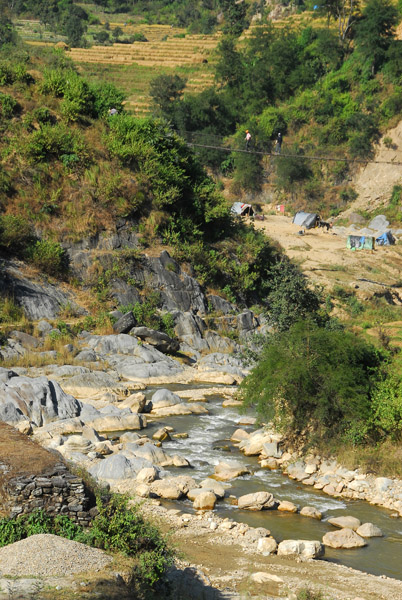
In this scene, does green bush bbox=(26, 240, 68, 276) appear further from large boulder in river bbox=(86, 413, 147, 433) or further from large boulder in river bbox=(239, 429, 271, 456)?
large boulder in river bbox=(239, 429, 271, 456)

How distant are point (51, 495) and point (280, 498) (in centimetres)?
518

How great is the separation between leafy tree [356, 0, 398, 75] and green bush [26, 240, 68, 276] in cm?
3242

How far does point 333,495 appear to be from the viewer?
13039mm

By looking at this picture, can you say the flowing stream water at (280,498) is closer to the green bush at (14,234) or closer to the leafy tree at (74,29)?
the green bush at (14,234)

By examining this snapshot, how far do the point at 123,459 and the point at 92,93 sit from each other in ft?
73.9

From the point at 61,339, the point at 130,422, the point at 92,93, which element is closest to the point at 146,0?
the point at 92,93

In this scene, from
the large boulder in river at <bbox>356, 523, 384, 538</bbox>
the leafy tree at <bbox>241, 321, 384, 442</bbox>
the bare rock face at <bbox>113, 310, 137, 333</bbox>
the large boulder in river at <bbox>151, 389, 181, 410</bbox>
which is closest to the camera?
the large boulder in river at <bbox>356, 523, 384, 538</bbox>

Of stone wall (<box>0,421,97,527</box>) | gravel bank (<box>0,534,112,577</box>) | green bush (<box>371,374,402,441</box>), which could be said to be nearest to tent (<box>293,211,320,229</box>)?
green bush (<box>371,374,402,441</box>)

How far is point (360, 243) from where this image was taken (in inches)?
1491

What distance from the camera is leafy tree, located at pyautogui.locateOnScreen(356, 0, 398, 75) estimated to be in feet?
163

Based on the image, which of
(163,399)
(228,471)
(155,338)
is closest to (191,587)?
(228,471)

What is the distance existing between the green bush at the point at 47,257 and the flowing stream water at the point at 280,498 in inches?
410

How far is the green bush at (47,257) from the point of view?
25750 mm

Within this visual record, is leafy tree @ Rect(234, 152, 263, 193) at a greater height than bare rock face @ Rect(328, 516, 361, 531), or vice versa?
leafy tree @ Rect(234, 152, 263, 193)
